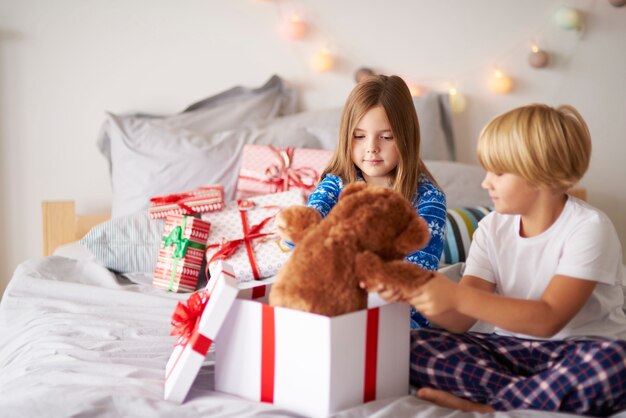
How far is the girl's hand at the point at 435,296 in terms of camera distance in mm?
998

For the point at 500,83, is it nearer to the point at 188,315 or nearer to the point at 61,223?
the point at 61,223

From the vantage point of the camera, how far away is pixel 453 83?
8.90 feet

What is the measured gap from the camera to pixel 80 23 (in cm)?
253

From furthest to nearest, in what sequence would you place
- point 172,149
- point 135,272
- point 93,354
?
point 172,149 → point 135,272 → point 93,354

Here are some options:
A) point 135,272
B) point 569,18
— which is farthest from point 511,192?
point 569,18

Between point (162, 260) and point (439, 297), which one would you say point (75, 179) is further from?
point (439, 297)

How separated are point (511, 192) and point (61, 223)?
1783 millimetres

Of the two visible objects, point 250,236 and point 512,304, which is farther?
point 250,236

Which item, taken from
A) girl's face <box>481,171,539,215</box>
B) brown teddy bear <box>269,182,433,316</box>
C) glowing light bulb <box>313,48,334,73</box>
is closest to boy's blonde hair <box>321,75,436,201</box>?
girl's face <box>481,171,539,215</box>

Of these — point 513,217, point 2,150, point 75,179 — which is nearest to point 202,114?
point 75,179

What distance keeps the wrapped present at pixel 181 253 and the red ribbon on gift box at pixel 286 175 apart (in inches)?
12.2

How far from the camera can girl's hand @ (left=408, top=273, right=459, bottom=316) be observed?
39.3 inches

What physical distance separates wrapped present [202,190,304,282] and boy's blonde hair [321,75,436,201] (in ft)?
1.44

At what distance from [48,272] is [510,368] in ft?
4.26
